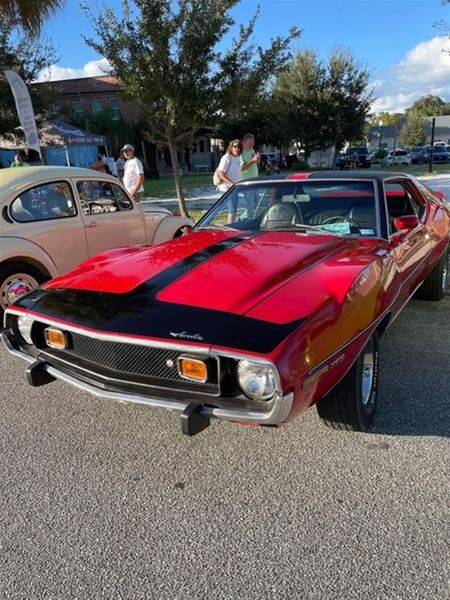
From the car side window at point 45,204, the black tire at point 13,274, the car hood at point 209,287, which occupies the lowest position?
the black tire at point 13,274

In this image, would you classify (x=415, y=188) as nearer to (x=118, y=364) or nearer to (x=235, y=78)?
(x=118, y=364)

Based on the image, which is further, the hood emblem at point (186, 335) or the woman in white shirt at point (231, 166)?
the woman in white shirt at point (231, 166)

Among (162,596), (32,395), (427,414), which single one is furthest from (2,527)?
(427,414)

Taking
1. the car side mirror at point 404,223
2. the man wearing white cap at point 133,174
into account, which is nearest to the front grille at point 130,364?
the car side mirror at point 404,223

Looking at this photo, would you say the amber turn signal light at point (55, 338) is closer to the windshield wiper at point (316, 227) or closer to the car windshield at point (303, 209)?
the car windshield at point (303, 209)

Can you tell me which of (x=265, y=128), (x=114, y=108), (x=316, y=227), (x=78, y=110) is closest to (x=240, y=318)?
(x=316, y=227)

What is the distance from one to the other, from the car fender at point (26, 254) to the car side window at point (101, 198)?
32.4 inches

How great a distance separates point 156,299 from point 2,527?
1.32m

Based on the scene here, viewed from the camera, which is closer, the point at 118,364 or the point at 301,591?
the point at 301,591

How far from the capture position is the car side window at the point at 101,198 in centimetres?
597

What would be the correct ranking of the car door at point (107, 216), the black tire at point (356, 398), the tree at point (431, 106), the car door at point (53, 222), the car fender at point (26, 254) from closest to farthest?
the black tire at point (356, 398)
the car fender at point (26, 254)
the car door at point (53, 222)
the car door at point (107, 216)
the tree at point (431, 106)

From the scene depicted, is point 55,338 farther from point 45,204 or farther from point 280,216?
point 45,204

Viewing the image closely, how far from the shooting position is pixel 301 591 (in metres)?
1.98

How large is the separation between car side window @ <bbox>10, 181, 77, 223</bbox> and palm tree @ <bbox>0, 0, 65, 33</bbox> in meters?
6.01
